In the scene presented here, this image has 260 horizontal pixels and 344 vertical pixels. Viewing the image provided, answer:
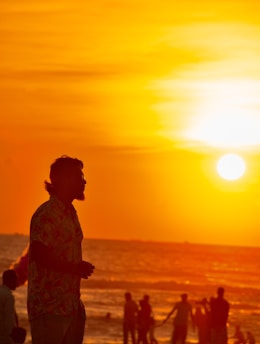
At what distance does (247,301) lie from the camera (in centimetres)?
8425

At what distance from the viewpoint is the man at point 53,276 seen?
672 centimetres

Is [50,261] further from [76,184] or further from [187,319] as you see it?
[187,319]

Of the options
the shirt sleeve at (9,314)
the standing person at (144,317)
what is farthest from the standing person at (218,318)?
the shirt sleeve at (9,314)

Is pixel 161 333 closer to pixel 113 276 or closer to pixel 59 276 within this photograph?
pixel 59 276

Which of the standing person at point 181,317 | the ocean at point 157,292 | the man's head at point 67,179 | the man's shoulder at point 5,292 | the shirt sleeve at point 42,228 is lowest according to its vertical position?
the man's shoulder at point 5,292

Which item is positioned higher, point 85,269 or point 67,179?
point 67,179

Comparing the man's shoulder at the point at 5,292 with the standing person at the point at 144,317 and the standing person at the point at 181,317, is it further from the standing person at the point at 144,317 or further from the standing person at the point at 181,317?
the standing person at the point at 144,317

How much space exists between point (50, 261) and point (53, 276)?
12 centimetres

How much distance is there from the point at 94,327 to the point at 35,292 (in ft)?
131

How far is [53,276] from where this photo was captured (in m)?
6.76

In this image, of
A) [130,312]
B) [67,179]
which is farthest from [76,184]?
[130,312]

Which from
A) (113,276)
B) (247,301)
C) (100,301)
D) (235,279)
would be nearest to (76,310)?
(100,301)

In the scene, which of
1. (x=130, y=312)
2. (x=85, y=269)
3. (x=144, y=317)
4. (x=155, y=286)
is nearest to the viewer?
(x=85, y=269)

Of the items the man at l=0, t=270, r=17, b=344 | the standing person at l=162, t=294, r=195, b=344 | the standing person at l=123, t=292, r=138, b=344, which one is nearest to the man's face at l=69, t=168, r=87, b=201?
the man at l=0, t=270, r=17, b=344
